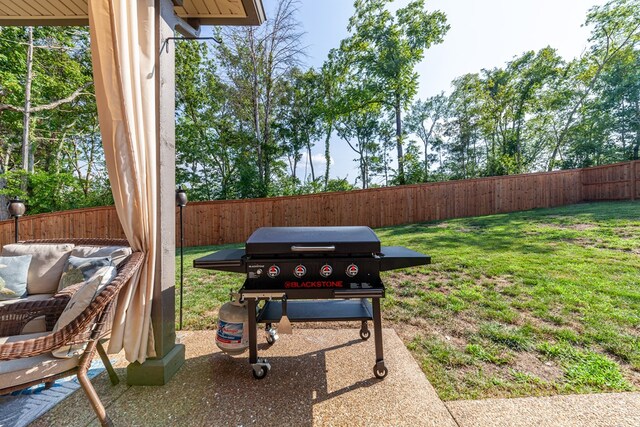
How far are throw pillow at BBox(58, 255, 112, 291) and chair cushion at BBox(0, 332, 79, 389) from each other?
73cm

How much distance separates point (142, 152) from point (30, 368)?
127 cm

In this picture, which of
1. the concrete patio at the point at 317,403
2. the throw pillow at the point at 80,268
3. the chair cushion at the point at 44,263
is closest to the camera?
the concrete patio at the point at 317,403

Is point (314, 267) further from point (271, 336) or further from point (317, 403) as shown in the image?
point (271, 336)

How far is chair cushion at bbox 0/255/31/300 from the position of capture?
7.93ft

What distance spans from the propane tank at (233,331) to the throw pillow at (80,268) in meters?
0.97

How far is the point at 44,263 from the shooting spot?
2.58 metres

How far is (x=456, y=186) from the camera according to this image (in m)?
8.80

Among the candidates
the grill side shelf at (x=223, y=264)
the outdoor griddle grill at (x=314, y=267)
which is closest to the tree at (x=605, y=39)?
the outdoor griddle grill at (x=314, y=267)

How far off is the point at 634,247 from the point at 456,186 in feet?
16.1

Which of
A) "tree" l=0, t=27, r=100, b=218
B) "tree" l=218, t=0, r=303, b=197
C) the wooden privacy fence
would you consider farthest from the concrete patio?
"tree" l=0, t=27, r=100, b=218

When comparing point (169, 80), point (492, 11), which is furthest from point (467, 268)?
point (492, 11)

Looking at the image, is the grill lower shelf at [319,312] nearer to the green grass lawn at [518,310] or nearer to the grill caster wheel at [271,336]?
the grill caster wheel at [271,336]

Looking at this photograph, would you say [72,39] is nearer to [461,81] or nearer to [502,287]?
[502,287]

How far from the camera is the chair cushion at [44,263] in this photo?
255 centimetres
